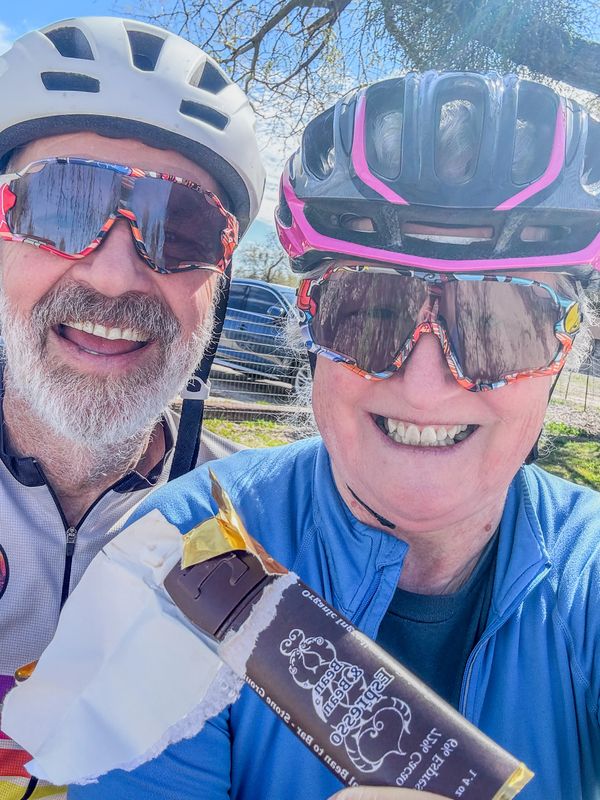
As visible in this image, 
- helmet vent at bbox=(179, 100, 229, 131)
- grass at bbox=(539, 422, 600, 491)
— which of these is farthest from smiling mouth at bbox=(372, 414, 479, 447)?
grass at bbox=(539, 422, 600, 491)

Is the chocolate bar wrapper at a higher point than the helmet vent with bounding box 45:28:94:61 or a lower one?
lower

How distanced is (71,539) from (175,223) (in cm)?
133

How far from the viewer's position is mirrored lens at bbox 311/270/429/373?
1.51 metres

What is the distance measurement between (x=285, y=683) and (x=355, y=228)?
3.81ft

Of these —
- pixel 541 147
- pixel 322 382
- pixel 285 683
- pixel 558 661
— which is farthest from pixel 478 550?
pixel 541 147

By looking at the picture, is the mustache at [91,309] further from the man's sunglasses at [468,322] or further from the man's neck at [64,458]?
the man's sunglasses at [468,322]

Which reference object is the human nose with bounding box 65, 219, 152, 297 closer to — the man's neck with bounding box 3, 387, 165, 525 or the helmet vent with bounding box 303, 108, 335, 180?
the man's neck with bounding box 3, 387, 165, 525

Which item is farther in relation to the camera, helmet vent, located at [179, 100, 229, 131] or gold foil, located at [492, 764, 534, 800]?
helmet vent, located at [179, 100, 229, 131]

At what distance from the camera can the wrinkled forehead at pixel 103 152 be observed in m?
2.40

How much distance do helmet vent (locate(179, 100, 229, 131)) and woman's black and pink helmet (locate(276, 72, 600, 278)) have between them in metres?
1.13

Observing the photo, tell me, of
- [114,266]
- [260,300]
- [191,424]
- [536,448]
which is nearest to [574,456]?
[260,300]

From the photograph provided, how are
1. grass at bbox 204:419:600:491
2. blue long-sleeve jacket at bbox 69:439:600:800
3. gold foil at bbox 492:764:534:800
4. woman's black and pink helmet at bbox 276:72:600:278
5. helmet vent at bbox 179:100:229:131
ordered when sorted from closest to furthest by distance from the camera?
1. gold foil at bbox 492:764:534:800
2. blue long-sleeve jacket at bbox 69:439:600:800
3. woman's black and pink helmet at bbox 276:72:600:278
4. helmet vent at bbox 179:100:229:131
5. grass at bbox 204:419:600:491

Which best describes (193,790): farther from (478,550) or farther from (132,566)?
(478,550)

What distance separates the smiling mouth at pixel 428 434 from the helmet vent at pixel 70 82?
1.98 meters
